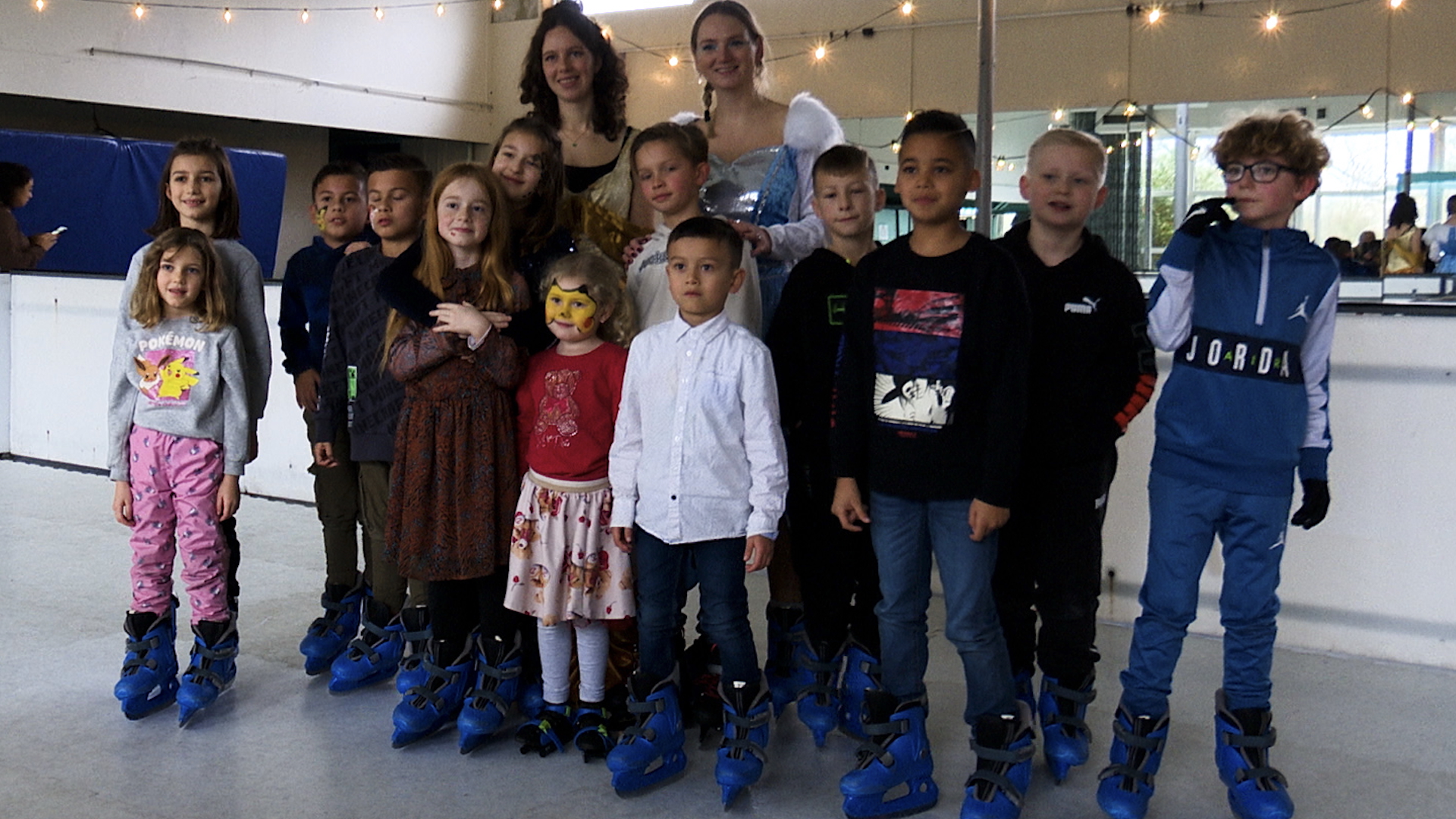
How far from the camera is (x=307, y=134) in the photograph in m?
12.9

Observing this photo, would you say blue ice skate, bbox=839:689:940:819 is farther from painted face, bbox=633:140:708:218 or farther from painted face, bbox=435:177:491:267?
painted face, bbox=435:177:491:267

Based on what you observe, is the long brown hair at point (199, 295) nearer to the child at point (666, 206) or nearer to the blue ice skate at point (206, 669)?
the blue ice skate at point (206, 669)

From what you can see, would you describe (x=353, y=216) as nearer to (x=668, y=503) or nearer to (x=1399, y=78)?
(x=668, y=503)

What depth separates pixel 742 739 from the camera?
227 cm

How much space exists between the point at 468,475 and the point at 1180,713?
151 cm

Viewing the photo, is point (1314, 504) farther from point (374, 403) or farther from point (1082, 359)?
point (374, 403)

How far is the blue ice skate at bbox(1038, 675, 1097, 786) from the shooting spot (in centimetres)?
229

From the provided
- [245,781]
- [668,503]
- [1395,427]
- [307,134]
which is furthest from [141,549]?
[307,134]

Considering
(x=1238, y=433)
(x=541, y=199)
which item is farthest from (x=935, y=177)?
(x=541, y=199)

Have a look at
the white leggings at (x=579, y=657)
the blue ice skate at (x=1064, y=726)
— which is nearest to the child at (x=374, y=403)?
the white leggings at (x=579, y=657)

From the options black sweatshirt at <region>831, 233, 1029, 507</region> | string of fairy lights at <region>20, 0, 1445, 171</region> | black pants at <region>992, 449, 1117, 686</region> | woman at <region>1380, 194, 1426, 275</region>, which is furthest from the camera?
string of fairy lights at <region>20, 0, 1445, 171</region>

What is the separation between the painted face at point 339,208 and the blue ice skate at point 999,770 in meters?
1.83

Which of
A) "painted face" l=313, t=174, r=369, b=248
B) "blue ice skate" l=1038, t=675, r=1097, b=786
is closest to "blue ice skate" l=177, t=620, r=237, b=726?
"painted face" l=313, t=174, r=369, b=248

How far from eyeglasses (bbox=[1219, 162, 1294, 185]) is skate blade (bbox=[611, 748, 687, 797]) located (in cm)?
136
